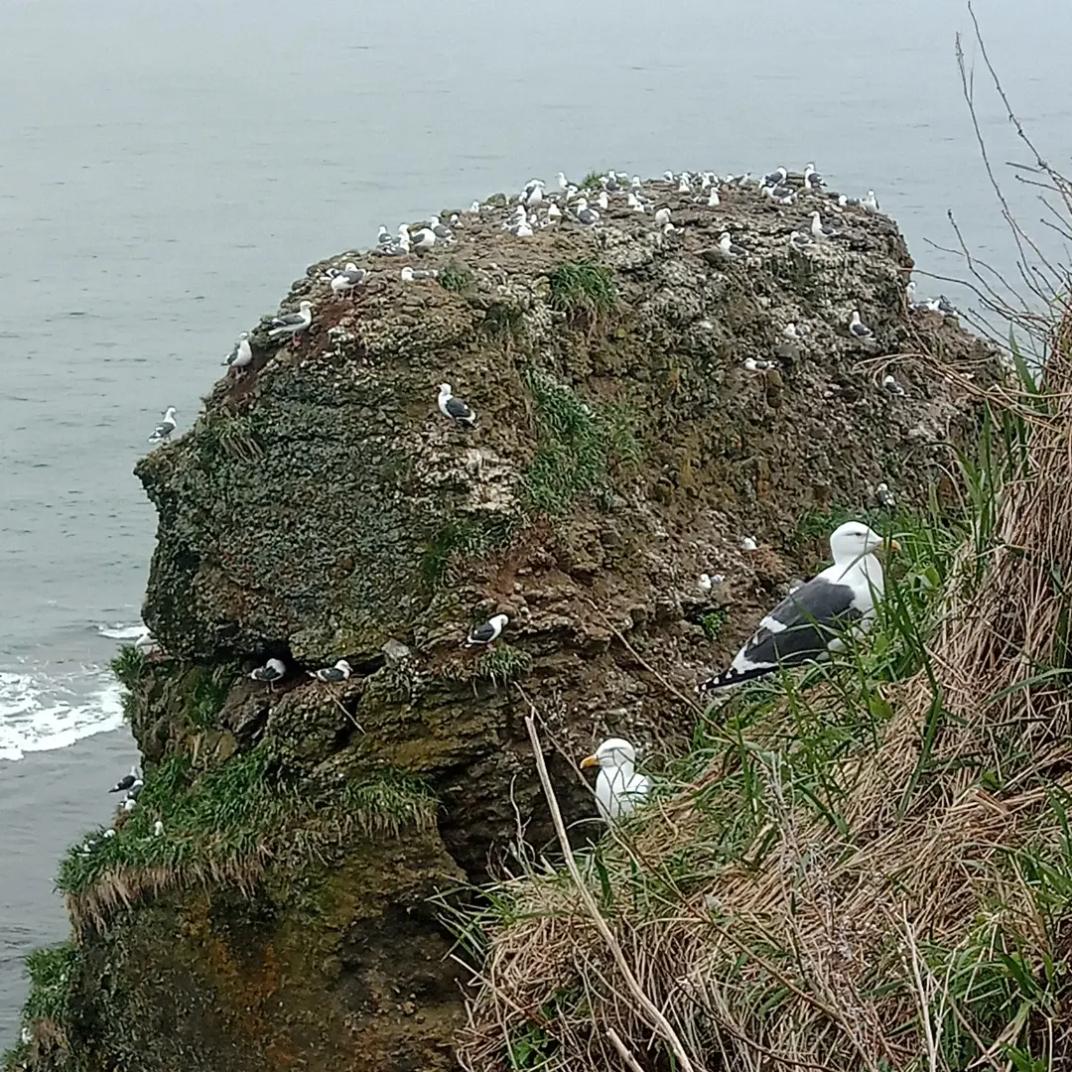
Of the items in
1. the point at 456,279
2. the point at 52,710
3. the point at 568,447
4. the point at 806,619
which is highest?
the point at 456,279

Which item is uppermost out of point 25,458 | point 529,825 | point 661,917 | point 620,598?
point 661,917

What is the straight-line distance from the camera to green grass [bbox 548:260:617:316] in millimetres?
8969

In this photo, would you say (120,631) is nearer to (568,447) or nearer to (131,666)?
(131,666)

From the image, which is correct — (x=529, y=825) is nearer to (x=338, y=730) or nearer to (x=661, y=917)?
(x=338, y=730)

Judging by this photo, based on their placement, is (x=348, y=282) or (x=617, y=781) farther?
(x=348, y=282)

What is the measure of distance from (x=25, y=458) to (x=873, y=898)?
23259 mm

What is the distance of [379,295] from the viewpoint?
28.0 feet

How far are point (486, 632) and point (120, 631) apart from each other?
44.4 ft

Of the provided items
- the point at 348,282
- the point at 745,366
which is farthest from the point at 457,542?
the point at 745,366

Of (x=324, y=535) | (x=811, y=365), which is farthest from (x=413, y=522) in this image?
(x=811, y=365)

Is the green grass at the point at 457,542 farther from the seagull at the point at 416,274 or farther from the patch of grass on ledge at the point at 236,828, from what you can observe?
the seagull at the point at 416,274

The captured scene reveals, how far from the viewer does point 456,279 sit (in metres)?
8.68

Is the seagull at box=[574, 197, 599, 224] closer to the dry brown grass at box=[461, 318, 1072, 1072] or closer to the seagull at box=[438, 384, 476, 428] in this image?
the seagull at box=[438, 384, 476, 428]

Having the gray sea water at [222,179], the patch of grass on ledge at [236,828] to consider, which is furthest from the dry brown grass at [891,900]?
the gray sea water at [222,179]
